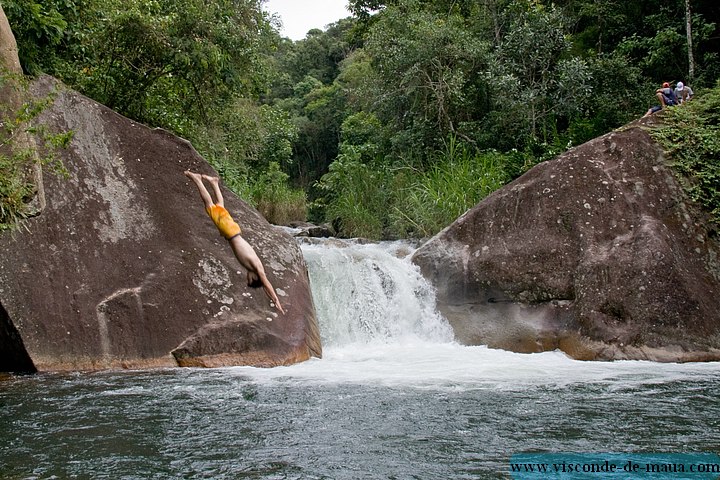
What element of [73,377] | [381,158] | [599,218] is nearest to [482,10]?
[381,158]

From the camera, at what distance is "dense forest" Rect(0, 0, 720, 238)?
566 inches

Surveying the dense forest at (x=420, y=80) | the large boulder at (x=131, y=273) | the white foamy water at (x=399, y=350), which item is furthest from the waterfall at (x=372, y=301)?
the dense forest at (x=420, y=80)

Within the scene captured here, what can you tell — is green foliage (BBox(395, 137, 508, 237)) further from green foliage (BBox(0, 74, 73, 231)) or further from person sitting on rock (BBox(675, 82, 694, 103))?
green foliage (BBox(0, 74, 73, 231))

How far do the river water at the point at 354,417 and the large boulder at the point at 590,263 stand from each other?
62cm

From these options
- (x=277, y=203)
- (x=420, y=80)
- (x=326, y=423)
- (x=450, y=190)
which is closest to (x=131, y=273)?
(x=326, y=423)

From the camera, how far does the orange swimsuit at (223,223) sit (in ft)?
13.4

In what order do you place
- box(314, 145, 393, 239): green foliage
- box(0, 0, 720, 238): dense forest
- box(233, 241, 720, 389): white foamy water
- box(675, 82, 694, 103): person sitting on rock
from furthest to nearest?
box(314, 145, 393, 239): green foliage, box(675, 82, 694, 103): person sitting on rock, box(0, 0, 720, 238): dense forest, box(233, 241, 720, 389): white foamy water

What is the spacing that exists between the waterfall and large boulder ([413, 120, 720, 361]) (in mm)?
293

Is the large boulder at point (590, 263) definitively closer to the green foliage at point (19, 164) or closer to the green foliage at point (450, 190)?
the green foliage at point (450, 190)

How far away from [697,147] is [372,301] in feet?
20.6

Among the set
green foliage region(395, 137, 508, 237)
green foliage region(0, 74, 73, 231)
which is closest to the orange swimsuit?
green foliage region(0, 74, 73, 231)

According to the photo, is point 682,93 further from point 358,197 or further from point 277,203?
point 277,203

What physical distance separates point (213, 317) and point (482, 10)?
1513 cm

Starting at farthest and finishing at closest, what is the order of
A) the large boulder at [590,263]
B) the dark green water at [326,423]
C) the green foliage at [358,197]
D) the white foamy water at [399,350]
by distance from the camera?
the green foliage at [358,197] → the large boulder at [590,263] → the white foamy water at [399,350] → the dark green water at [326,423]
